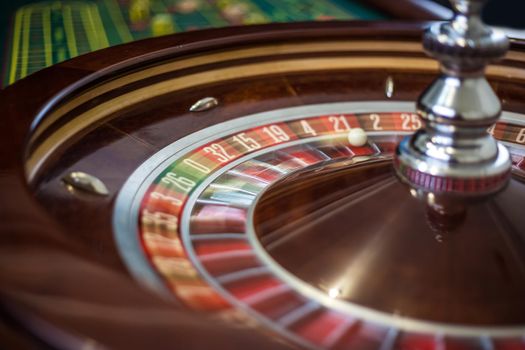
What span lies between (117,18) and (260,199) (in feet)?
5.36

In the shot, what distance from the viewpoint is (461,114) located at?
1.09 meters

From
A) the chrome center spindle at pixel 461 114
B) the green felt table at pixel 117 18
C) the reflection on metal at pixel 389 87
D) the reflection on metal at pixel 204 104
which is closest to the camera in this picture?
the chrome center spindle at pixel 461 114

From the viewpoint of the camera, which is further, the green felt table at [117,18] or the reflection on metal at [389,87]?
the green felt table at [117,18]

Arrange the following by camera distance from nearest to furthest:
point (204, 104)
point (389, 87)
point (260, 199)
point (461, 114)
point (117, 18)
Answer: point (461, 114) < point (260, 199) < point (204, 104) < point (389, 87) < point (117, 18)

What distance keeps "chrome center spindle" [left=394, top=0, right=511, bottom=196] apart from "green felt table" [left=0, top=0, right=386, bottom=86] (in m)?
1.28

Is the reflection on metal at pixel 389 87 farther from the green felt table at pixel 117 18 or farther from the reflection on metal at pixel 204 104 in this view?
the green felt table at pixel 117 18

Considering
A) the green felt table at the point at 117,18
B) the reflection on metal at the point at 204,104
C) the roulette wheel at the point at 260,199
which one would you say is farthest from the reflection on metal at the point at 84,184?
the green felt table at the point at 117,18

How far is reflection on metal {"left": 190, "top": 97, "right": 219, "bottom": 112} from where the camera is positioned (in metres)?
1.54

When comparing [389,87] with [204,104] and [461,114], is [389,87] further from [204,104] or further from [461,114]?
[461,114]

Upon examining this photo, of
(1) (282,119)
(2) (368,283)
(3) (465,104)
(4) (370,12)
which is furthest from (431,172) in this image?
(4) (370,12)

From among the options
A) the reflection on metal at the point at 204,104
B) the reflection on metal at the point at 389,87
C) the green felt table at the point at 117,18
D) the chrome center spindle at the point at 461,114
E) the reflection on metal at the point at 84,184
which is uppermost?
the chrome center spindle at the point at 461,114

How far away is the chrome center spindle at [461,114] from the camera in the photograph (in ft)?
3.52

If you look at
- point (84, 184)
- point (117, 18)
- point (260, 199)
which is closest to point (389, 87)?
point (260, 199)

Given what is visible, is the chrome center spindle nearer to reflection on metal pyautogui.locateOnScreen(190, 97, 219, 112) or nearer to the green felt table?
reflection on metal pyautogui.locateOnScreen(190, 97, 219, 112)
